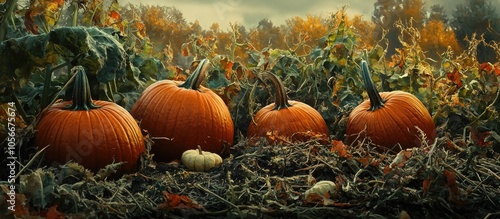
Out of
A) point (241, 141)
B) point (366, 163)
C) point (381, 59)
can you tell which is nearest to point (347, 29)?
point (381, 59)

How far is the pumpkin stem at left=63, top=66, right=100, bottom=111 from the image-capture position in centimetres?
326

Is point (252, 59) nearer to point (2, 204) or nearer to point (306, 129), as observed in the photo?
point (306, 129)

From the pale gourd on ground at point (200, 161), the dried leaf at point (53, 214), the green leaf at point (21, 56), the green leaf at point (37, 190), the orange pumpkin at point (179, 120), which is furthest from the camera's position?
the orange pumpkin at point (179, 120)

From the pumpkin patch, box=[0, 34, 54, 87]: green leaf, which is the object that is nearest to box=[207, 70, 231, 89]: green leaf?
the pumpkin patch

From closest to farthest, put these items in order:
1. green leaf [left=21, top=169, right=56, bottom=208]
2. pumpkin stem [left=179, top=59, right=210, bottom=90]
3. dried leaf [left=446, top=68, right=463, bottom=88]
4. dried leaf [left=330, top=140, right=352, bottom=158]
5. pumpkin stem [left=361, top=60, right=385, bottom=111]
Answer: green leaf [left=21, top=169, right=56, bottom=208] → dried leaf [left=330, top=140, right=352, bottom=158] → pumpkin stem [left=179, top=59, right=210, bottom=90] → pumpkin stem [left=361, top=60, right=385, bottom=111] → dried leaf [left=446, top=68, right=463, bottom=88]

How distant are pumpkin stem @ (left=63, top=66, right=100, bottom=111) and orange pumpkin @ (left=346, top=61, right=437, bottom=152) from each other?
151cm

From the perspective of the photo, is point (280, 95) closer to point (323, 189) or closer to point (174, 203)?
point (323, 189)

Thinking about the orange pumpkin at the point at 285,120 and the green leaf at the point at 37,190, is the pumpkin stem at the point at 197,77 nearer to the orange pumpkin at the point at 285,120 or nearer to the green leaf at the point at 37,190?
the orange pumpkin at the point at 285,120

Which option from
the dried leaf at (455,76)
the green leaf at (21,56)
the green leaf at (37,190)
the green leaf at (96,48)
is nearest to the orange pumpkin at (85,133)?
the green leaf at (96,48)

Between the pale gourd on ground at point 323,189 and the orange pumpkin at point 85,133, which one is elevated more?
the orange pumpkin at point 85,133

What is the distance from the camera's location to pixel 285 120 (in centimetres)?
400

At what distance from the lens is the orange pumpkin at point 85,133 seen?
10.6ft

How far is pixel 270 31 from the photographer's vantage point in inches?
576

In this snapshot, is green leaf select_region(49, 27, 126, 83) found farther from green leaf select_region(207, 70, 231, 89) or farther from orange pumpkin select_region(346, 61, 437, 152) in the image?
orange pumpkin select_region(346, 61, 437, 152)
